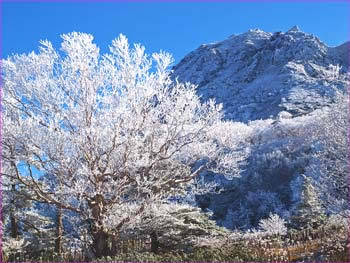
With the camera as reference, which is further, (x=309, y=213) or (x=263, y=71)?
(x=263, y=71)

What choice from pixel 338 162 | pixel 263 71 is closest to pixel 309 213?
pixel 338 162

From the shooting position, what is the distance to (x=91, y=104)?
387 inches

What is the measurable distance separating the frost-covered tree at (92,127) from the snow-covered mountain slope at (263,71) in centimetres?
3648

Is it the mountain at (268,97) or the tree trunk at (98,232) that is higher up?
the mountain at (268,97)

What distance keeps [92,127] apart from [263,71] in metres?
65.3

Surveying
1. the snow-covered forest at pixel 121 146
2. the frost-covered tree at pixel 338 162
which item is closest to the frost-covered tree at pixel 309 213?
the snow-covered forest at pixel 121 146

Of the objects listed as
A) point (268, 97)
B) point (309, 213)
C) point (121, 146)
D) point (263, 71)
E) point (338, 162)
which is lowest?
point (309, 213)

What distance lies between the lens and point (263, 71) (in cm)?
7112

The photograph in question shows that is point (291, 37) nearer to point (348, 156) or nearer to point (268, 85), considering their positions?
point (268, 85)

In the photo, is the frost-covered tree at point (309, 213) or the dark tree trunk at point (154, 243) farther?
the frost-covered tree at point (309, 213)

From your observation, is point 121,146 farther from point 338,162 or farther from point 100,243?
point 338,162

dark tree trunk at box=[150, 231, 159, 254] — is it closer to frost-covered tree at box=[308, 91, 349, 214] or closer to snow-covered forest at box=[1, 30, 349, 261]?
snow-covered forest at box=[1, 30, 349, 261]

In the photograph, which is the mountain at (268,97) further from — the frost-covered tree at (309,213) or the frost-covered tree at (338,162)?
the frost-covered tree at (309,213)

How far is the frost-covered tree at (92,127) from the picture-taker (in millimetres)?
9547
